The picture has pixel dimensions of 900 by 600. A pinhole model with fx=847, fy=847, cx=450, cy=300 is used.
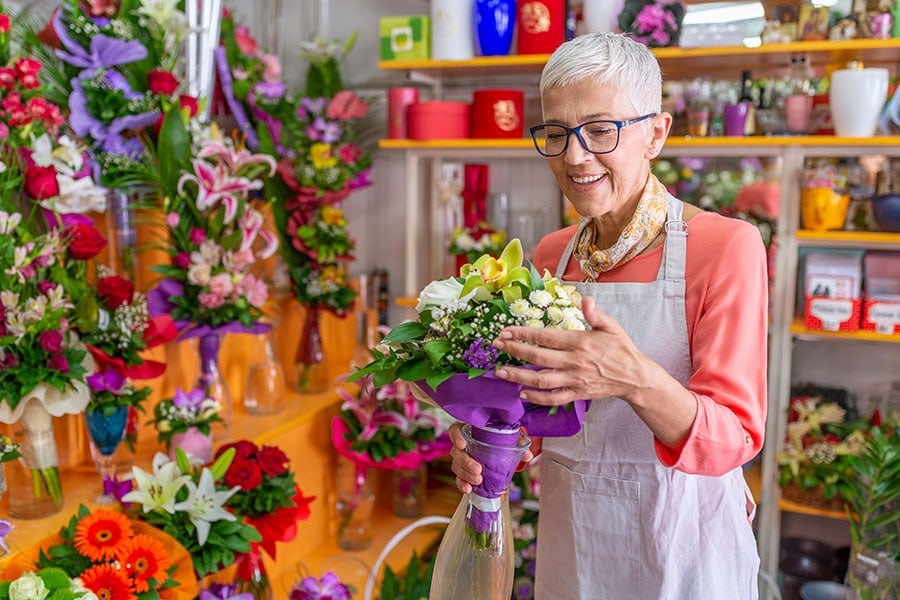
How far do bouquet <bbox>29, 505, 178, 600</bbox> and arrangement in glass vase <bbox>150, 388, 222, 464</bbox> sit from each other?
0.38m

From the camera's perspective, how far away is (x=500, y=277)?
43.3 inches

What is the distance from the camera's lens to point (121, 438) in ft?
6.07

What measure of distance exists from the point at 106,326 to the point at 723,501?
1267 mm

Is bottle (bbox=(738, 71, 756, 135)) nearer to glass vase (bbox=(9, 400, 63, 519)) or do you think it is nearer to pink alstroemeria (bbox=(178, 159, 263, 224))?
pink alstroemeria (bbox=(178, 159, 263, 224))

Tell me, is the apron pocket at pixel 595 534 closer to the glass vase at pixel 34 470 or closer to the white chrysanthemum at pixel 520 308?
the white chrysanthemum at pixel 520 308

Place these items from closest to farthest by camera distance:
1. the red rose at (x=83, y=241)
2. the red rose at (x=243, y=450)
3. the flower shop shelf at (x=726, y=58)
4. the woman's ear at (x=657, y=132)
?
1. the woman's ear at (x=657, y=132)
2. the red rose at (x=83, y=241)
3. the red rose at (x=243, y=450)
4. the flower shop shelf at (x=726, y=58)

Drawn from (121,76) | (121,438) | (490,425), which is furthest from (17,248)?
(490,425)

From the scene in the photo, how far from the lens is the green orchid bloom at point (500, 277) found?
108 centimetres

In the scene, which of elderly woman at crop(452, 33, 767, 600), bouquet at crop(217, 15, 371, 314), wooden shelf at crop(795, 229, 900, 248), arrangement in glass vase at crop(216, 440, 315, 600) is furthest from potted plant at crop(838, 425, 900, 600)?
bouquet at crop(217, 15, 371, 314)

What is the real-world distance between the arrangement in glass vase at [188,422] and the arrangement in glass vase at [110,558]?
37 cm

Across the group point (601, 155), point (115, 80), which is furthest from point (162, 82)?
point (601, 155)

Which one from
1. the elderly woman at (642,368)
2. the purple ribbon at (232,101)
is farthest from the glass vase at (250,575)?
the purple ribbon at (232,101)

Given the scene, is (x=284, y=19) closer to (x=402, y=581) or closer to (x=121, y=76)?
(x=121, y=76)

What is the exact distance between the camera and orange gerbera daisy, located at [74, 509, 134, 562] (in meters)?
1.48
